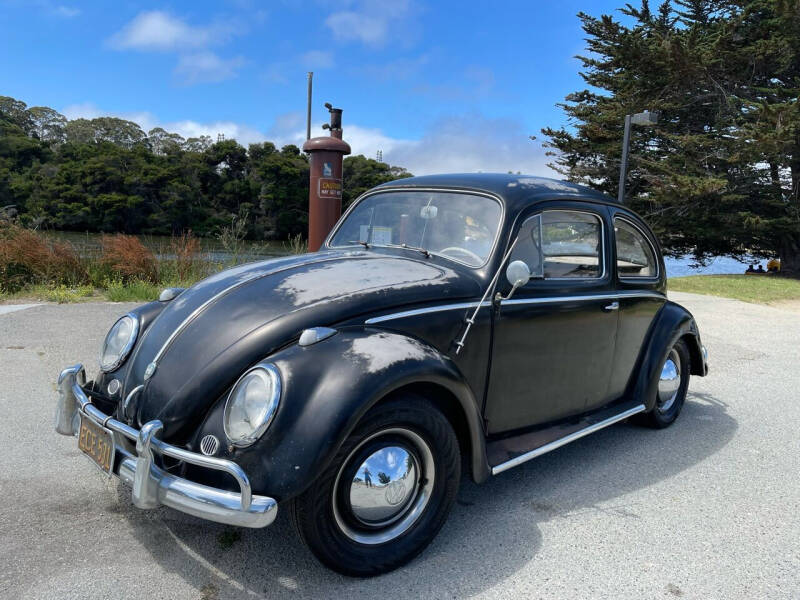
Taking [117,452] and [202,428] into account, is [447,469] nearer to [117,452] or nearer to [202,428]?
[202,428]

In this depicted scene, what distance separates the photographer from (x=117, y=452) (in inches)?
90.1

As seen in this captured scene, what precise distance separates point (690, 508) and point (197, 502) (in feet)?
8.40

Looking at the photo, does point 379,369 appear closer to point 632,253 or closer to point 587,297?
point 587,297

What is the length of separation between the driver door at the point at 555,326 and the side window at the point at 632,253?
20 centimetres

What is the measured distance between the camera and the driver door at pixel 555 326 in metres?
2.96

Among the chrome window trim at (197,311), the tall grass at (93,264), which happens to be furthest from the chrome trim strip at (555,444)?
the tall grass at (93,264)

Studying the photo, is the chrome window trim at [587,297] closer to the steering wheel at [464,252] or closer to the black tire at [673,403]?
the steering wheel at [464,252]

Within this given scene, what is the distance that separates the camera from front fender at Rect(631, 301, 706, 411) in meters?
3.93

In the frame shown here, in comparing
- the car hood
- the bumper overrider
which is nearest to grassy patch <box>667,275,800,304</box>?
the car hood

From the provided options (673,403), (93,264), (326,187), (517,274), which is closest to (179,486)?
(517,274)

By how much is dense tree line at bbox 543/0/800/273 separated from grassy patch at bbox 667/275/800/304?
412cm

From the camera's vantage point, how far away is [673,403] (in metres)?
4.40

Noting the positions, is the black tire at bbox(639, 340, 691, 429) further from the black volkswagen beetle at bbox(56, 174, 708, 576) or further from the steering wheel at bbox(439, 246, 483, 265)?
the steering wheel at bbox(439, 246, 483, 265)

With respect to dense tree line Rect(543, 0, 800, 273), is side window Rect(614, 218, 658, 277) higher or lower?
lower
